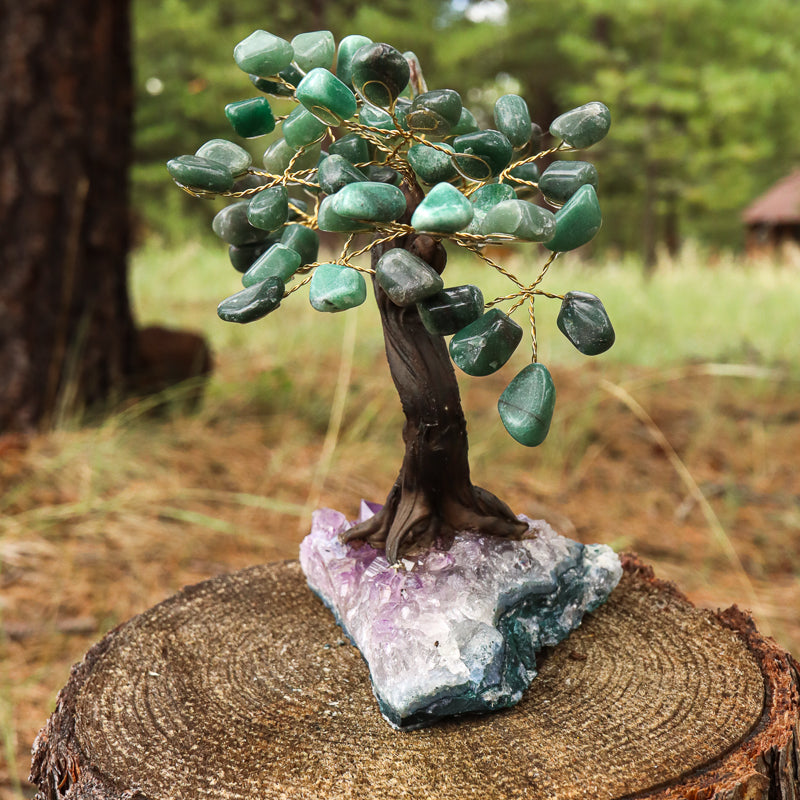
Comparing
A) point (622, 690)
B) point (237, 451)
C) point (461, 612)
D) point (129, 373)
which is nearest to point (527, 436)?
point (461, 612)

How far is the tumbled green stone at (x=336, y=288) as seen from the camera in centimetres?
98

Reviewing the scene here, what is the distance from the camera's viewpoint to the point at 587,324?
3.36 feet

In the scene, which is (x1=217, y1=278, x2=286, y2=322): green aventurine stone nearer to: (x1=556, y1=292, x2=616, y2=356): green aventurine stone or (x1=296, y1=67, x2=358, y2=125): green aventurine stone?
(x1=296, y1=67, x2=358, y2=125): green aventurine stone

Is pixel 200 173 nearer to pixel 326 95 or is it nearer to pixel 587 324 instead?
pixel 326 95

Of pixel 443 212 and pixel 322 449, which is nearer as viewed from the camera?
pixel 443 212

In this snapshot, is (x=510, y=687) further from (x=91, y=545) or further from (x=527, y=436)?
(x=91, y=545)

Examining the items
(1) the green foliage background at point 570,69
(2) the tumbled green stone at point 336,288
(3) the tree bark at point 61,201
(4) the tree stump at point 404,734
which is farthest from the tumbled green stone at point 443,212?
(1) the green foliage background at point 570,69

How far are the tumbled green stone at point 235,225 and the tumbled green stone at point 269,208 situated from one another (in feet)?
0.33

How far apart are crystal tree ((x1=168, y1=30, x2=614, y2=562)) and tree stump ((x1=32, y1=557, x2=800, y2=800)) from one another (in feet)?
0.75

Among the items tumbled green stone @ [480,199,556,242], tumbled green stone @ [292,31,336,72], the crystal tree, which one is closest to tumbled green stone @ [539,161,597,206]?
the crystal tree

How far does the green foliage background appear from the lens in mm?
8250

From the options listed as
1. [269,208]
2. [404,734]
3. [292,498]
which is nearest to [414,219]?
[269,208]

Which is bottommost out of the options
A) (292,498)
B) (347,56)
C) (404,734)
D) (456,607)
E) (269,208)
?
(292,498)

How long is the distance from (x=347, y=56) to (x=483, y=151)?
26 centimetres
